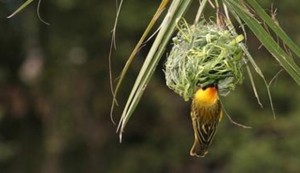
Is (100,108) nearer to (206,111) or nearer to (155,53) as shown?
(206,111)

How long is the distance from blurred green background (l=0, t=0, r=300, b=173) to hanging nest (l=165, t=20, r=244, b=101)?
5323mm

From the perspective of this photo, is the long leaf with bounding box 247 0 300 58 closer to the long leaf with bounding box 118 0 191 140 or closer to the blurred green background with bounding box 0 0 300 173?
the long leaf with bounding box 118 0 191 140

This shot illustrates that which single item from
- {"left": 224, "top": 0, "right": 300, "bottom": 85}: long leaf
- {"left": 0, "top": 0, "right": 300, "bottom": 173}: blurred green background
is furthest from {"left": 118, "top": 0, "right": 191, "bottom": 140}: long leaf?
{"left": 0, "top": 0, "right": 300, "bottom": 173}: blurred green background

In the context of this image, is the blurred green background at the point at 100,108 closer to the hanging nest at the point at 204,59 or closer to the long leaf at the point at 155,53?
the hanging nest at the point at 204,59

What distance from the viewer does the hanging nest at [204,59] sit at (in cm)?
201

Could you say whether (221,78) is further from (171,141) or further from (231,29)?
(171,141)

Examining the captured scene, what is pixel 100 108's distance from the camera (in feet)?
27.6

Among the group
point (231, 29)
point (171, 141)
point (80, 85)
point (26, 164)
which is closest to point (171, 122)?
point (171, 141)

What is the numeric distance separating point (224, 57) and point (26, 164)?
6.67 metres

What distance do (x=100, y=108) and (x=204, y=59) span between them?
642cm

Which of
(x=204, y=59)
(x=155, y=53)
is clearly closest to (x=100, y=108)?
(x=204, y=59)

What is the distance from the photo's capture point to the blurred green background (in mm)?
7594

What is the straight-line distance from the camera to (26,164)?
848 centimetres

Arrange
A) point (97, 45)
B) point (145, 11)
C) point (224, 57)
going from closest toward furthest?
point (224, 57) → point (145, 11) → point (97, 45)
